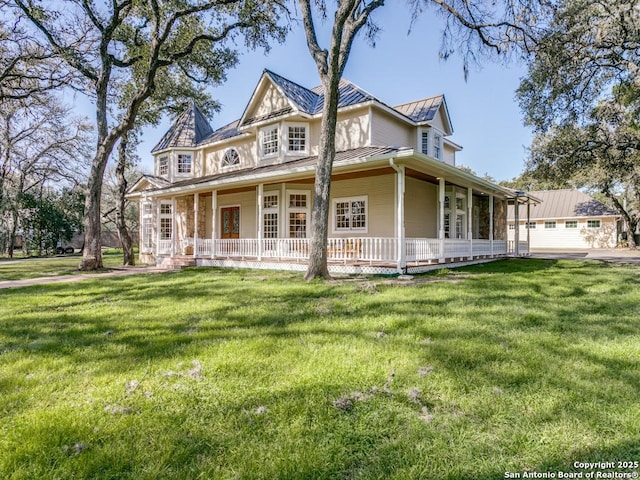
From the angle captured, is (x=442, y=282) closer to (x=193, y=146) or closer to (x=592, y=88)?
(x=592, y=88)

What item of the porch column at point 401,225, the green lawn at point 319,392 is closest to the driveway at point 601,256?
the porch column at point 401,225

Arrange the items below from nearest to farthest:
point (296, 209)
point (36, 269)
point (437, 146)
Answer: point (296, 209) → point (36, 269) → point (437, 146)

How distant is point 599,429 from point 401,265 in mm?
7545

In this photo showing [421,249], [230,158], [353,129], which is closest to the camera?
[421,249]

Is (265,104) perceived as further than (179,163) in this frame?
No

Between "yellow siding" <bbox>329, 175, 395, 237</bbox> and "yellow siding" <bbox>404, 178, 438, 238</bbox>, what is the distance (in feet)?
2.99

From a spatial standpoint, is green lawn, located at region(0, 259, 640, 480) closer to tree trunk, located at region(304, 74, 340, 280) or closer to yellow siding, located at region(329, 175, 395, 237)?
tree trunk, located at region(304, 74, 340, 280)

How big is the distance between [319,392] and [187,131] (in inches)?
766

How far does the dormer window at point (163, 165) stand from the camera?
19.6 meters

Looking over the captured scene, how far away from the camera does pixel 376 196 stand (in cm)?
1303

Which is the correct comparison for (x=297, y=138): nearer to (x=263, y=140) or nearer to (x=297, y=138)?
(x=297, y=138)

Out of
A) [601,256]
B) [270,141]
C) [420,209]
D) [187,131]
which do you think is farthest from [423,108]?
[601,256]

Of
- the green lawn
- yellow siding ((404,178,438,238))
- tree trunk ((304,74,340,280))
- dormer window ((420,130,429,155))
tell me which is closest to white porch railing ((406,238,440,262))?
yellow siding ((404,178,438,238))

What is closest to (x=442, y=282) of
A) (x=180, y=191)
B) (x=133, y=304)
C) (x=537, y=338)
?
(x=537, y=338)
